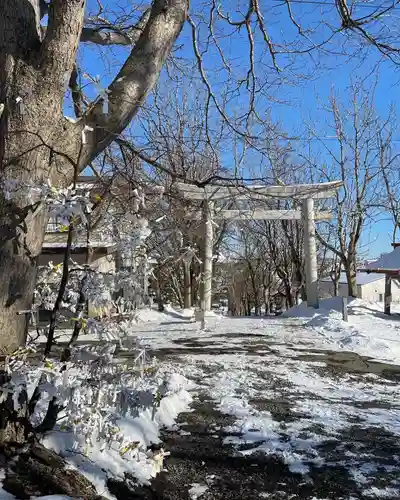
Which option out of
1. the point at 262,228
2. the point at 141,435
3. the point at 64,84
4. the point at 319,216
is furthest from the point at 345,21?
the point at 262,228

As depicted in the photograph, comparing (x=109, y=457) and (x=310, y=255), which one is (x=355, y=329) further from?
(x=109, y=457)

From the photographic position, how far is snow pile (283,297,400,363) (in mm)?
9656

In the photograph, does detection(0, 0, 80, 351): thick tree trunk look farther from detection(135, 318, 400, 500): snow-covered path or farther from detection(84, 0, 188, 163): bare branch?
detection(135, 318, 400, 500): snow-covered path

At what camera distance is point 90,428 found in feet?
9.87

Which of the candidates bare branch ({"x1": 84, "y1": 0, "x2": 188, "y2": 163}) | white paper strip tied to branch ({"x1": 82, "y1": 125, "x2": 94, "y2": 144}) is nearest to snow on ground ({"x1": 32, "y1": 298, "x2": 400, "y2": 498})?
white paper strip tied to branch ({"x1": 82, "y1": 125, "x2": 94, "y2": 144})

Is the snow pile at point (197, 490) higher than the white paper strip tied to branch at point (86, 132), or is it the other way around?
the white paper strip tied to branch at point (86, 132)

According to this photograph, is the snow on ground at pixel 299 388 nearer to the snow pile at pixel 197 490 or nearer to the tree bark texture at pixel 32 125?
the snow pile at pixel 197 490

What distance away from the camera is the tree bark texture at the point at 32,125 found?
3053 millimetres

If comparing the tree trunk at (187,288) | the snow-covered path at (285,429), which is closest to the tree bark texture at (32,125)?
the snow-covered path at (285,429)

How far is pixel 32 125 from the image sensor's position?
321 cm

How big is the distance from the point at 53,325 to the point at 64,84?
5.32 ft

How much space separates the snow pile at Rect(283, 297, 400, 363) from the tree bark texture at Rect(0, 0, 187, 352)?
7075 mm

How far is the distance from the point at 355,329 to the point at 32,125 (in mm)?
10128

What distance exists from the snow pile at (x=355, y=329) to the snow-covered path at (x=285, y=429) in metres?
0.90
